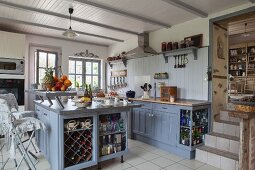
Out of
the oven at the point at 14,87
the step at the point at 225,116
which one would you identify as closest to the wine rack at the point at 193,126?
the step at the point at 225,116

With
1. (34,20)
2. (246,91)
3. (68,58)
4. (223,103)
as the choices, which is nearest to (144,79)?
(223,103)

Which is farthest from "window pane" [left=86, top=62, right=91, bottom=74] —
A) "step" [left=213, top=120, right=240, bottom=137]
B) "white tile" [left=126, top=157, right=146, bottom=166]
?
"step" [left=213, top=120, right=240, bottom=137]

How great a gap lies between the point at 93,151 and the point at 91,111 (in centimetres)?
59

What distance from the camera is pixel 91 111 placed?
256cm

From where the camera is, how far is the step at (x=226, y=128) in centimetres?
323

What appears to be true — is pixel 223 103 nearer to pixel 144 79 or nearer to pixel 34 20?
pixel 144 79

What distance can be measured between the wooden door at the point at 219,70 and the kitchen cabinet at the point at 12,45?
14.2ft

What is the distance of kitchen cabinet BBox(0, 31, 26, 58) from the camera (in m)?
4.20

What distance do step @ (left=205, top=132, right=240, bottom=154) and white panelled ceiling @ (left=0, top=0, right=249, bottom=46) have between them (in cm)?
227

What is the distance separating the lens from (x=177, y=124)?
3.35m

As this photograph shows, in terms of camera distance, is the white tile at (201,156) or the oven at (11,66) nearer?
the white tile at (201,156)

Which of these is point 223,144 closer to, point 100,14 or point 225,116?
point 225,116

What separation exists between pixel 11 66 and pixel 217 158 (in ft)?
15.3

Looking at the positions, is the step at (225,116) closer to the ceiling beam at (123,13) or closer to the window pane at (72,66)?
the ceiling beam at (123,13)
